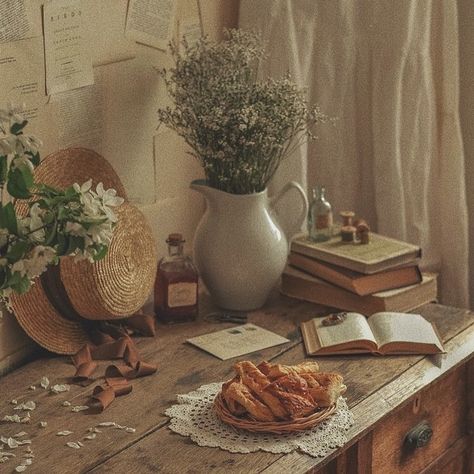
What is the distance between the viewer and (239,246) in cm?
189

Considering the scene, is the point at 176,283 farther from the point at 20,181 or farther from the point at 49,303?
the point at 20,181

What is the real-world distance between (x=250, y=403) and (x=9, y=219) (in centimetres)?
45

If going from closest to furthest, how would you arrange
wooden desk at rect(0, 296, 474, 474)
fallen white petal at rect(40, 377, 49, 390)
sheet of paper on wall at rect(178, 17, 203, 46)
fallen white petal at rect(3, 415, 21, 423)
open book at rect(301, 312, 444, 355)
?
wooden desk at rect(0, 296, 474, 474)
fallen white petal at rect(3, 415, 21, 423)
fallen white petal at rect(40, 377, 49, 390)
open book at rect(301, 312, 444, 355)
sheet of paper on wall at rect(178, 17, 203, 46)

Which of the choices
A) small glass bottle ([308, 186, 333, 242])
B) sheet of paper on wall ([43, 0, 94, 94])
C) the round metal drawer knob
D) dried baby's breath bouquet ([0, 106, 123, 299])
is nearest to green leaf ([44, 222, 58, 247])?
dried baby's breath bouquet ([0, 106, 123, 299])

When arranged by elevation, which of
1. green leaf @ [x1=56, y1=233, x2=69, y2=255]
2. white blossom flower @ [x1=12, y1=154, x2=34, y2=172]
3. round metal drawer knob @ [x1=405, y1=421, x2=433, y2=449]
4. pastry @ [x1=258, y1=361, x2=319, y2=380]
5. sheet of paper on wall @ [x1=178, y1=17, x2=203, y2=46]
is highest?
sheet of paper on wall @ [x1=178, y1=17, x2=203, y2=46]

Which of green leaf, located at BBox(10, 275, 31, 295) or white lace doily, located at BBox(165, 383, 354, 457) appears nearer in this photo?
green leaf, located at BBox(10, 275, 31, 295)

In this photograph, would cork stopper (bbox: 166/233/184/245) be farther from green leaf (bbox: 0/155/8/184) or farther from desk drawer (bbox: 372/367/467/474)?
green leaf (bbox: 0/155/8/184)

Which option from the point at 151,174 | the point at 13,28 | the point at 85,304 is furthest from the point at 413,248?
the point at 13,28

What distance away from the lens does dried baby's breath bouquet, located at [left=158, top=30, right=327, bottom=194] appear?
5.84ft

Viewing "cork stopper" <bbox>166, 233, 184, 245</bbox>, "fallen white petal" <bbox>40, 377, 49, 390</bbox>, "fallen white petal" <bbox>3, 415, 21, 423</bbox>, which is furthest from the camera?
"cork stopper" <bbox>166, 233, 184, 245</bbox>

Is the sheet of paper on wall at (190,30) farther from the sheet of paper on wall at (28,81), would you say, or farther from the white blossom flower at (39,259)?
the white blossom flower at (39,259)

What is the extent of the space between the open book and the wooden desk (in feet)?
0.06

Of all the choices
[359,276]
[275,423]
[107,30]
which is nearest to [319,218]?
[359,276]

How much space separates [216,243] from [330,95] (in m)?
0.49
